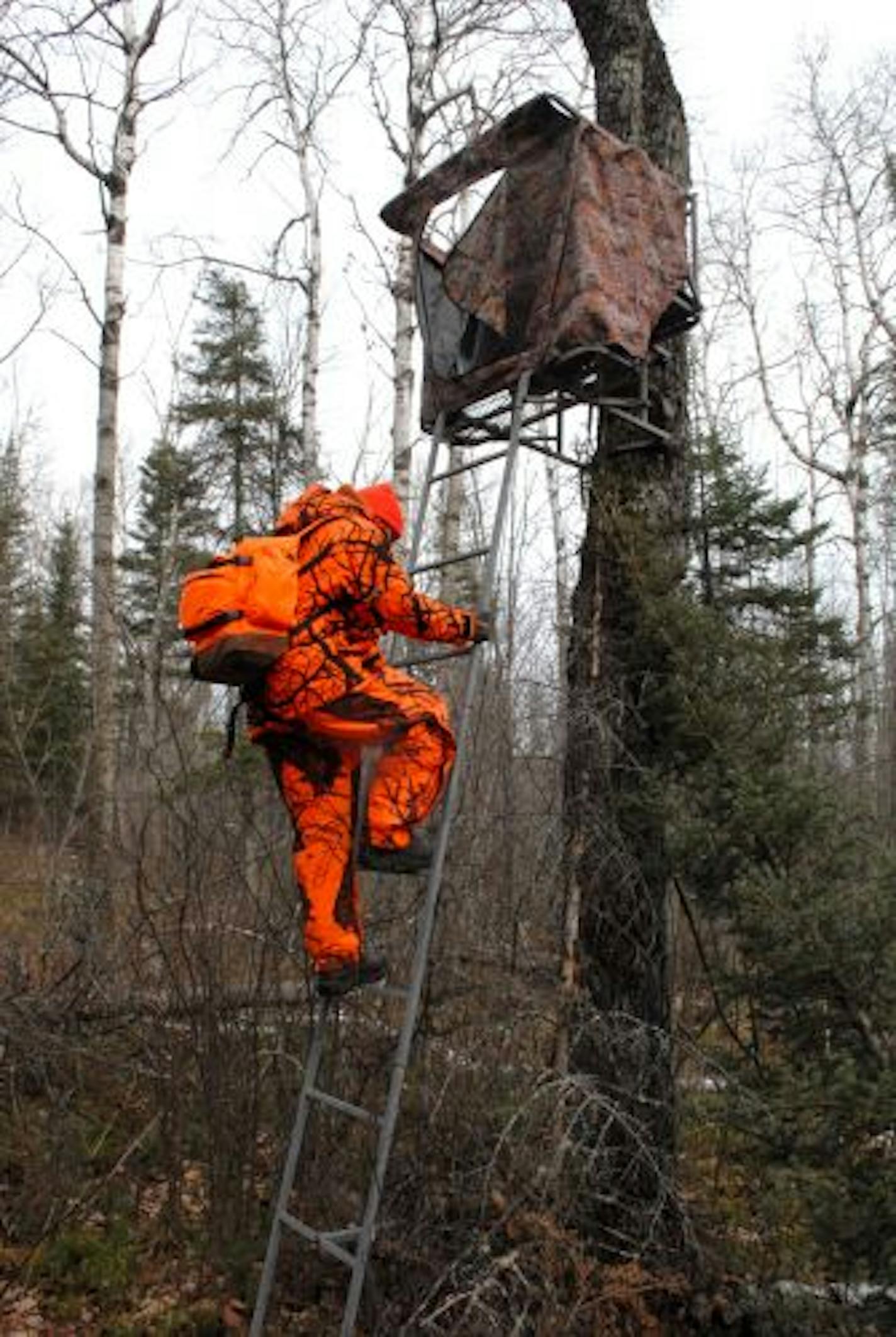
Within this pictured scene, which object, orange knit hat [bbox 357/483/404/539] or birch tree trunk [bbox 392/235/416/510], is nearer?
orange knit hat [bbox 357/483/404/539]

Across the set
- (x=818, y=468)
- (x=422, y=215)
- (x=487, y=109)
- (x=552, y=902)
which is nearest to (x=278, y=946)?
(x=552, y=902)

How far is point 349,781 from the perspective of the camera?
12.2ft

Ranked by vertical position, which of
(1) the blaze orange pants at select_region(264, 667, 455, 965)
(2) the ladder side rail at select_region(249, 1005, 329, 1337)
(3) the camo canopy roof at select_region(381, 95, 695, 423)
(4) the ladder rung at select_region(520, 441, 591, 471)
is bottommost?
(2) the ladder side rail at select_region(249, 1005, 329, 1337)

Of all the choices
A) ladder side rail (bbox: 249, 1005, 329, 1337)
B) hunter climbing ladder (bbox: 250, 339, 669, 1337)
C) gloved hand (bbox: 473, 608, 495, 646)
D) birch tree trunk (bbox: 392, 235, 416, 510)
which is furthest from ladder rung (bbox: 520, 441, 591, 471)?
birch tree trunk (bbox: 392, 235, 416, 510)

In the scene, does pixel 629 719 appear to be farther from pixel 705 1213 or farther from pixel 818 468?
pixel 818 468

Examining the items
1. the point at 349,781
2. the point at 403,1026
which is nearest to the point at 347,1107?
the point at 403,1026

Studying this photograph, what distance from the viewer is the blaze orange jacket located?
3545 mm

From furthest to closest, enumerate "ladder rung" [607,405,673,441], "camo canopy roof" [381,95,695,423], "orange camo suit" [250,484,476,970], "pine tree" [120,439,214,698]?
"pine tree" [120,439,214,698], "ladder rung" [607,405,673,441], "camo canopy roof" [381,95,695,423], "orange camo suit" [250,484,476,970]

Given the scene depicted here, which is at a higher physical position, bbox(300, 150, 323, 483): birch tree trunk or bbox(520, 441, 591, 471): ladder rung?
bbox(300, 150, 323, 483): birch tree trunk

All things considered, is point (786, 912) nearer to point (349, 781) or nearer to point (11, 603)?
point (349, 781)

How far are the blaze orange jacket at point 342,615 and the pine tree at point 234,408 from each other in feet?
66.1

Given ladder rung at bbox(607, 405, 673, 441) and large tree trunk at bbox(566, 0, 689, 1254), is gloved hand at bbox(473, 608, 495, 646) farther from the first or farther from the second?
ladder rung at bbox(607, 405, 673, 441)

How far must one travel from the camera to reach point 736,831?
14.0ft

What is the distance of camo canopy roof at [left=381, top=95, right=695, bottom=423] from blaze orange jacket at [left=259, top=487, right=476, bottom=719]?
1.10 meters
